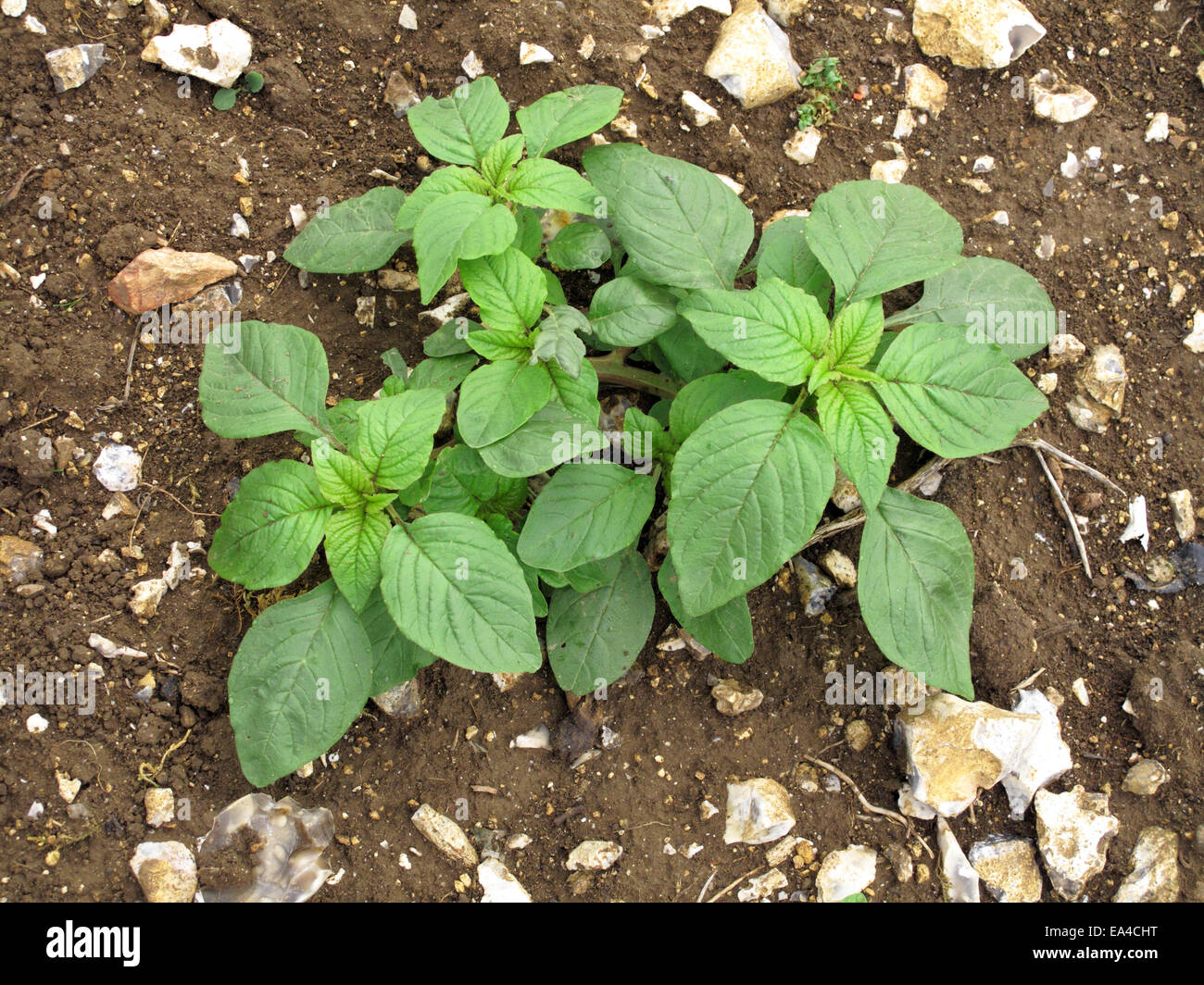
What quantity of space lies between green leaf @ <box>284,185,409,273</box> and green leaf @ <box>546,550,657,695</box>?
123 centimetres

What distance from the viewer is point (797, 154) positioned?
3.29 meters

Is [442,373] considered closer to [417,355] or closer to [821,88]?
[417,355]

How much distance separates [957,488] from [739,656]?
1020 millimetres

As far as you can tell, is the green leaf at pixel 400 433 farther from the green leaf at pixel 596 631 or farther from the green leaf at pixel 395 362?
the green leaf at pixel 596 631

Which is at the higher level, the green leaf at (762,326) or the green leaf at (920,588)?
the green leaf at (762,326)

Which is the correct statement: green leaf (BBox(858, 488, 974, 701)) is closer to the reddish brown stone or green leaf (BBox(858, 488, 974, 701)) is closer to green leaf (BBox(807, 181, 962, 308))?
green leaf (BBox(807, 181, 962, 308))

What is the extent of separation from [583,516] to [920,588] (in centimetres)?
100

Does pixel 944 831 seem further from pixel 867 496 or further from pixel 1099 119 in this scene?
pixel 1099 119

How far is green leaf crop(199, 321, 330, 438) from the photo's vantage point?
2607mm

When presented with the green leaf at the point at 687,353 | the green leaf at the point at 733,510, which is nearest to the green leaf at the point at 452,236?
the green leaf at the point at 687,353

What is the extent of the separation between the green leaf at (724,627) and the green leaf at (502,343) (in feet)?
2.43

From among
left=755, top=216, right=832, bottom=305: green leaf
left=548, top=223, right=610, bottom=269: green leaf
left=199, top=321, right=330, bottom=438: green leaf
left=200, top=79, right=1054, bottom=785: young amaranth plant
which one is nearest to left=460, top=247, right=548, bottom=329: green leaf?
left=200, top=79, right=1054, bottom=785: young amaranth plant

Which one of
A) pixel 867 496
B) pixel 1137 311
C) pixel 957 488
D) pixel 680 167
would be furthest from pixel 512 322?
pixel 1137 311

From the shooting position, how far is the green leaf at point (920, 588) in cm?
260
